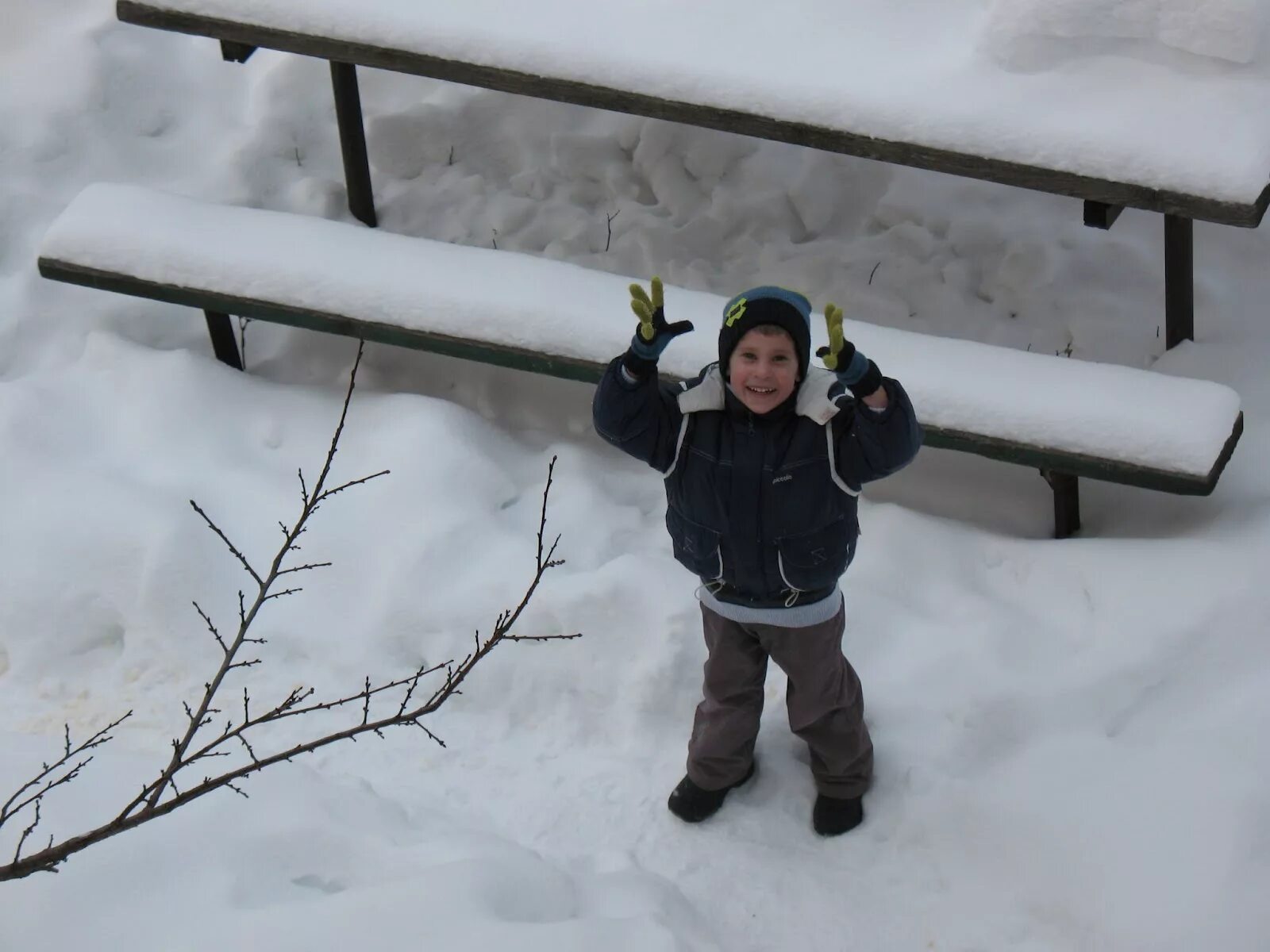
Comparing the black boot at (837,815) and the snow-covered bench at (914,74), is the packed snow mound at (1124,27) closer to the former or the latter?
the snow-covered bench at (914,74)

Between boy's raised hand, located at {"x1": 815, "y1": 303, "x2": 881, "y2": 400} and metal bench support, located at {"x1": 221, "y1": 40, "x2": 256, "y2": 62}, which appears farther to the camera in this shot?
metal bench support, located at {"x1": 221, "y1": 40, "x2": 256, "y2": 62}

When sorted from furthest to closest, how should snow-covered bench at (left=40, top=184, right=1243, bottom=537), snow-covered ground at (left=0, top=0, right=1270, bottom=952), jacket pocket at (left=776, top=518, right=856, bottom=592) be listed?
snow-covered bench at (left=40, top=184, right=1243, bottom=537) < snow-covered ground at (left=0, top=0, right=1270, bottom=952) < jacket pocket at (left=776, top=518, right=856, bottom=592)

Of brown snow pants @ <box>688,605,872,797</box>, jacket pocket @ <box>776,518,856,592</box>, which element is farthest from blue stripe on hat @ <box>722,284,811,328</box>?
brown snow pants @ <box>688,605,872,797</box>

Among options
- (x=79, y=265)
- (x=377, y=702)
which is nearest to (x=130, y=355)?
(x=79, y=265)

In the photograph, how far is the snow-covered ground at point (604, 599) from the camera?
3184 millimetres

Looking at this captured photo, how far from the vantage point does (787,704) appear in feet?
11.0

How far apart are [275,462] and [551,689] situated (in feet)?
3.65

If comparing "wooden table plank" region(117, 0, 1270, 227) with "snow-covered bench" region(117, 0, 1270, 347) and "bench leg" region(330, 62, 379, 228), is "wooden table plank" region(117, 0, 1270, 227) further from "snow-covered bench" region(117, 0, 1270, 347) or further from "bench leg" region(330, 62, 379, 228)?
"bench leg" region(330, 62, 379, 228)

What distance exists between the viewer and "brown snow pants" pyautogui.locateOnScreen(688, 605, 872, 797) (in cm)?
322

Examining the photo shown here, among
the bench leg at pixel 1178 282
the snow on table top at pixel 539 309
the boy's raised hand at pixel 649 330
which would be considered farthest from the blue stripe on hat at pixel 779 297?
the bench leg at pixel 1178 282

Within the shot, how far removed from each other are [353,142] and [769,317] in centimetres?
→ 246

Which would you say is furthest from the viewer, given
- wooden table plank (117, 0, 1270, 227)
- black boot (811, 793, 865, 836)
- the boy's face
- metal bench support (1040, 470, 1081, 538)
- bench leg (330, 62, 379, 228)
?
bench leg (330, 62, 379, 228)

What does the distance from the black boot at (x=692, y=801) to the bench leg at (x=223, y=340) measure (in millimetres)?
1996

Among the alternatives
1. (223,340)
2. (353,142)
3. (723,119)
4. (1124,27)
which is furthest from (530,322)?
(1124,27)
